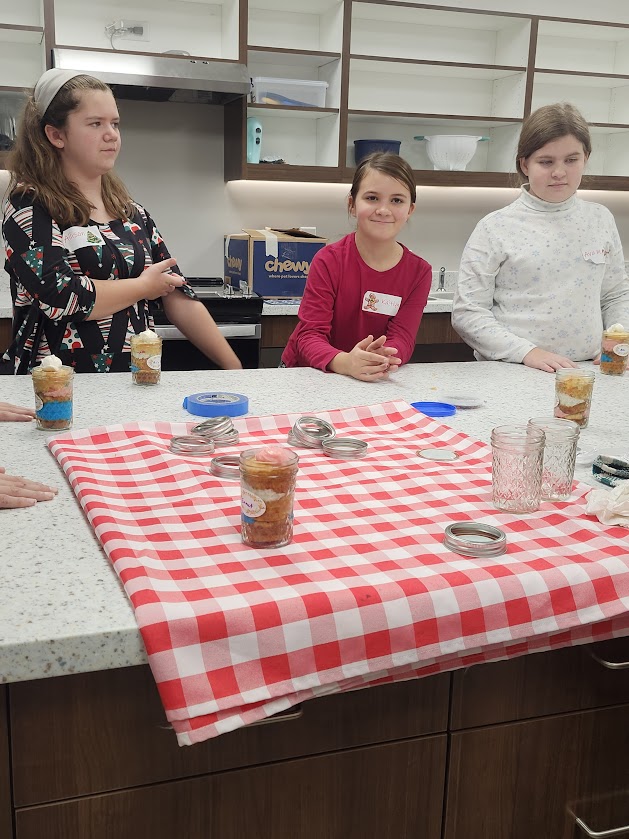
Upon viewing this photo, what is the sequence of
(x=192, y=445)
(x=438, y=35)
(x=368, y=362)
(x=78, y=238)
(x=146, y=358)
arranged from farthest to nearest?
(x=438, y=35) < (x=78, y=238) < (x=368, y=362) < (x=146, y=358) < (x=192, y=445)

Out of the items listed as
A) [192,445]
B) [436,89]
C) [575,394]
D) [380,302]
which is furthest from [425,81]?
[192,445]

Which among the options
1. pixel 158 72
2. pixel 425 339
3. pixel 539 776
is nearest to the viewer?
pixel 539 776

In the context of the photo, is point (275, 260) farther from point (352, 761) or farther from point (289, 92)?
point (352, 761)

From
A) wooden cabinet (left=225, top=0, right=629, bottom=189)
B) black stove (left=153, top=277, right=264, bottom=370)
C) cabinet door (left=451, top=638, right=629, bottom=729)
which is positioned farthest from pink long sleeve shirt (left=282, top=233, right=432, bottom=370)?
wooden cabinet (left=225, top=0, right=629, bottom=189)

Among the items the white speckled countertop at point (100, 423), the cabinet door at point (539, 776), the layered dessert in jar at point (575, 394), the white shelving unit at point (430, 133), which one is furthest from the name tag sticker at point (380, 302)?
the white shelving unit at point (430, 133)

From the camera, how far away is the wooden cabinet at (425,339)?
3752 mm

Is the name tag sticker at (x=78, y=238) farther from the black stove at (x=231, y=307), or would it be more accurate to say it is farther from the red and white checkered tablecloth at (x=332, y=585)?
the black stove at (x=231, y=307)

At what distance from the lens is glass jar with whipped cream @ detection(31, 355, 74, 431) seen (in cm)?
147

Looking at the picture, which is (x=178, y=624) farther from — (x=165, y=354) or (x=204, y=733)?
(x=165, y=354)

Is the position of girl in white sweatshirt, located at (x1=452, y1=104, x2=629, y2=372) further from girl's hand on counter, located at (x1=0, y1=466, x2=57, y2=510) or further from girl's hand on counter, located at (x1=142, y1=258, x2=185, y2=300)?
girl's hand on counter, located at (x1=0, y1=466, x2=57, y2=510)

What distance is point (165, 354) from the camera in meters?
3.50

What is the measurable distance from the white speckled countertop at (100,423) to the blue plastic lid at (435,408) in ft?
0.11

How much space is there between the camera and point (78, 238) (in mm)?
2092

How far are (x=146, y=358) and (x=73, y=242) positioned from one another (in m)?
0.44
